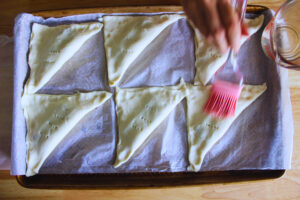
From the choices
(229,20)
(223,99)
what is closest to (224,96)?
(223,99)

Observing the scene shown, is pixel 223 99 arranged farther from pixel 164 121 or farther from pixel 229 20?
pixel 229 20

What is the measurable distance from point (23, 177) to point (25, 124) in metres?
0.20

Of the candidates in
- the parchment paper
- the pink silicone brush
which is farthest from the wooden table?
the pink silicone brush

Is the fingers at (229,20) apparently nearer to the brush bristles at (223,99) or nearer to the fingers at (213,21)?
the fingers at (213,21)

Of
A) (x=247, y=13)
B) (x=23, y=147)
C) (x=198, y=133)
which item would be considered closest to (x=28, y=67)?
(x=23, y=147)

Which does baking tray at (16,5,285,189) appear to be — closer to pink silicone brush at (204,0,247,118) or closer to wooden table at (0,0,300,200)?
wooden table at (0,0,300,200)

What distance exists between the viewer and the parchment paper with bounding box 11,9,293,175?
91 cm

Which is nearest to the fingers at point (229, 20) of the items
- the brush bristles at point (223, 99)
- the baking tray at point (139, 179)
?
the brush bristles at point (223, 99)

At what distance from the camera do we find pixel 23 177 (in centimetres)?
91

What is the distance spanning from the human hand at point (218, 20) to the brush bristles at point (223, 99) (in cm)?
31

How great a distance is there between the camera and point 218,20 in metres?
0.61

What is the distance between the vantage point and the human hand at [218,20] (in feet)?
1.96

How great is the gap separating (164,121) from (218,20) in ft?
1.55

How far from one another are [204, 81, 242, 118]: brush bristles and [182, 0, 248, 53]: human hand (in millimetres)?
310
